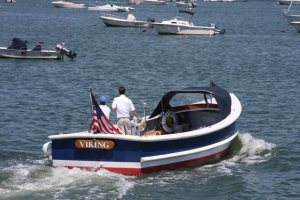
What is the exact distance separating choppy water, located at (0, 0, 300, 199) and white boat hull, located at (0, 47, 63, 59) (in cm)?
53

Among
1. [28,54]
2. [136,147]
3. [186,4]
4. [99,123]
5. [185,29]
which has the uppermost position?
[186,4]

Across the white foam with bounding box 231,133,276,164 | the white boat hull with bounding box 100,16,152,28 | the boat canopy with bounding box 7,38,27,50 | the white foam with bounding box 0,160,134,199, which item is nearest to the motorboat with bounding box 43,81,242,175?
the white foam with bounding box 0,160,134,199

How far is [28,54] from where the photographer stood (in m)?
31.3

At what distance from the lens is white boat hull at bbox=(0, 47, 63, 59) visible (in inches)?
1229

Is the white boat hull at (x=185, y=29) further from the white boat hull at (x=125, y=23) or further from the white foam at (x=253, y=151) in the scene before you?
the white foam at (x=253, y=151)

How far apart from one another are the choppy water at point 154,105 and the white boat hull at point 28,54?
534 millimetres

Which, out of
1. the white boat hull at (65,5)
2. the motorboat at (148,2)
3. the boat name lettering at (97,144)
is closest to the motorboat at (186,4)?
the motorboat at (148,2)

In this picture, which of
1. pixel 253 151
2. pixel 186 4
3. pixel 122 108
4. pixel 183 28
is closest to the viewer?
pixel 122 108

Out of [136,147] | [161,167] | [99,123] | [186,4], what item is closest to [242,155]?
[161,167]

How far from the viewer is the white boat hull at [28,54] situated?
31.2 meters

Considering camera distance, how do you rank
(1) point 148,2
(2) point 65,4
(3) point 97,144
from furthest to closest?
1. (1) point 148,2
2. (2) point 65,4
3. (3) point 97,144

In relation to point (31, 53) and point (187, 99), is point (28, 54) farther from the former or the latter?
point (187, 99)

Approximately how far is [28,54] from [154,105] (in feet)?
47.1

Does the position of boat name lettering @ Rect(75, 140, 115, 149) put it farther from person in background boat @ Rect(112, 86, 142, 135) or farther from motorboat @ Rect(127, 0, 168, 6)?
motorboat @ Rect(127, 0, 168, 6)
